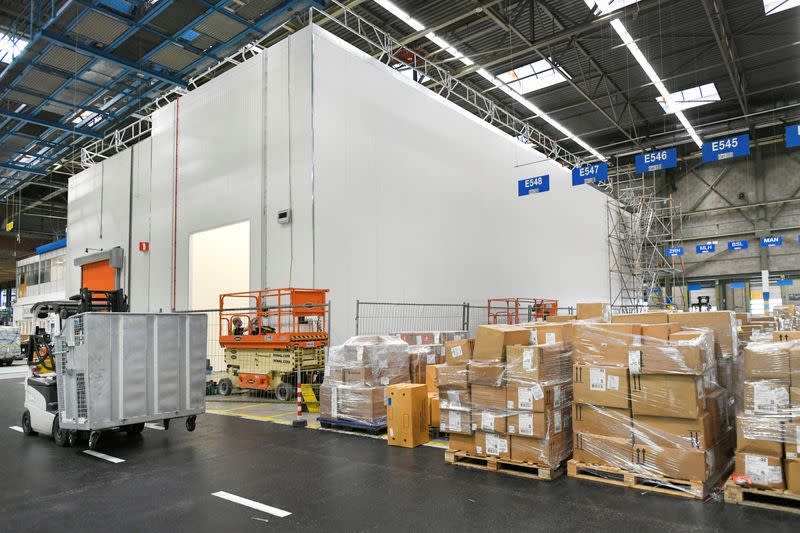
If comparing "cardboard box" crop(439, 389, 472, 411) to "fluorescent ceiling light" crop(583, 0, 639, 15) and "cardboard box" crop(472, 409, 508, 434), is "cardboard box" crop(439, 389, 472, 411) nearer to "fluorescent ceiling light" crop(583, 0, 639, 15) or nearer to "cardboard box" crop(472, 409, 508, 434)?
"cardboard box" crop(472, 409, 508, 434)

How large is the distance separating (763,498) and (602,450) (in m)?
1.31

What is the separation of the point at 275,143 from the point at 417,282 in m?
4.86

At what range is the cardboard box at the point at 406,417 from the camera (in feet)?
21.4

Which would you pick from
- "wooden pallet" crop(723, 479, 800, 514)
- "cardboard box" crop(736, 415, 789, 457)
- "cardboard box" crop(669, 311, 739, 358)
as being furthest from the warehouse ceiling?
"wooden pallet" crop(723, 479, 800, 514)

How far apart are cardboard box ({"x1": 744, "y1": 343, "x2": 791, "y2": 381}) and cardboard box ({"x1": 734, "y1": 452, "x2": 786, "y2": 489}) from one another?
0.66 meters

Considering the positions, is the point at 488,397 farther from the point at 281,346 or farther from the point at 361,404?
the point at 281,346

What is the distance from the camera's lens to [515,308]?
1670 cm

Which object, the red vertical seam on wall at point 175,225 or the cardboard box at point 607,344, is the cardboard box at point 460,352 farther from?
the red vertical seam on wall at point 175,225

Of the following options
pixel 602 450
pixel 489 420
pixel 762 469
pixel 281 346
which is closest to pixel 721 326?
pixel 762 469

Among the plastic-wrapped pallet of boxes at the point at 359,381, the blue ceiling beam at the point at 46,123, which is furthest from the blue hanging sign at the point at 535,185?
the blue ceiling beam at the point at 46,123

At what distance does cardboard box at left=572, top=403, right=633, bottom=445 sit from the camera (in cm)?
497

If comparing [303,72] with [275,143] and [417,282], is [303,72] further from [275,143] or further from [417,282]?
[417,282]

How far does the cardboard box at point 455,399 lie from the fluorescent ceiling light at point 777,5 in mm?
14733

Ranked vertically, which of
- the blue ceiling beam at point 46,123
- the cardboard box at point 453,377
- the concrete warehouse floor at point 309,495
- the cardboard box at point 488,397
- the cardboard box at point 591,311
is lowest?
the concrete warehouse floor at point 309,495
